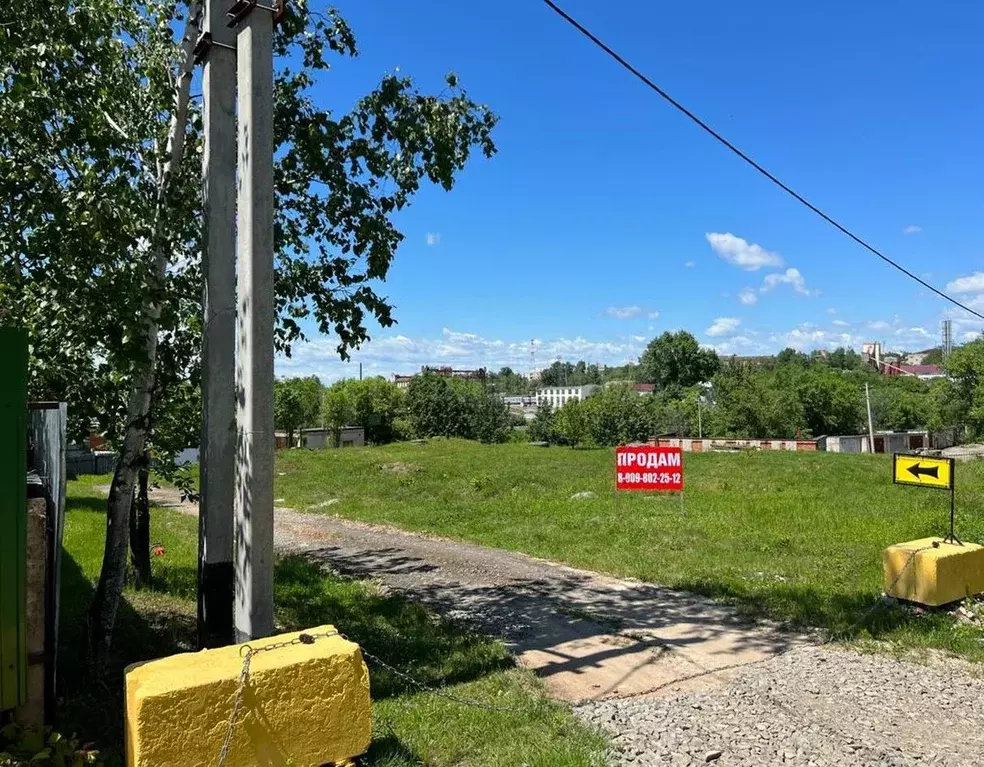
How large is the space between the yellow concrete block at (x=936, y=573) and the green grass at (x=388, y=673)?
4.21m

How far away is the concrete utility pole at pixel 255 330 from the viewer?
4070 millimetres

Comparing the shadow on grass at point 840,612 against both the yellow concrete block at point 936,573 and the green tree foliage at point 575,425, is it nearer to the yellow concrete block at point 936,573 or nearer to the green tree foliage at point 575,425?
the yellow concrete block at point 936,573

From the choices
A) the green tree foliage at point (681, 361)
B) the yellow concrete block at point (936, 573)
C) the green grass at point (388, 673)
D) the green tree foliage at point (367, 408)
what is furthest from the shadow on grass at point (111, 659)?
the green tree foliage at point (681, 361)

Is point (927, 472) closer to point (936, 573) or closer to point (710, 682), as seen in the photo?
point (936, 573)

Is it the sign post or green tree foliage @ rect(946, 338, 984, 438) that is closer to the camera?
the sign post

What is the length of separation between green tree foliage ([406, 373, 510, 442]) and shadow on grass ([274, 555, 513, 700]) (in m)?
60.0

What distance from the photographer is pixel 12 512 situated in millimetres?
3160

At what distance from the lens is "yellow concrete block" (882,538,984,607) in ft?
23.2

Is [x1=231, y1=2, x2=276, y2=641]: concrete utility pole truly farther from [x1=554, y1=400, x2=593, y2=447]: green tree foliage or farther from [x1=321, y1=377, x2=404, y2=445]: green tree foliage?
[x1=554, y1=400, x2=593, y2=447]: green tree foliage

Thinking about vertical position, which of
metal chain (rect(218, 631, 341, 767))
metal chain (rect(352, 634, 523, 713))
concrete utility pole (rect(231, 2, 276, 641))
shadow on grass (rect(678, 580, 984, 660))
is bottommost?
shadow on grass (rect(678, 580, 984, 660))

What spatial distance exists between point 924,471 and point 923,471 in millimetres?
10

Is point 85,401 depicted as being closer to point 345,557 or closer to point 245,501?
point 245,501

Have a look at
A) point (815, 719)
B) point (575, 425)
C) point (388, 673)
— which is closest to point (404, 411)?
point (575, 425)

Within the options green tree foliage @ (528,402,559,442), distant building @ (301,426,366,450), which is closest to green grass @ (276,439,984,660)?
distant building @ (301,426,366,450)
